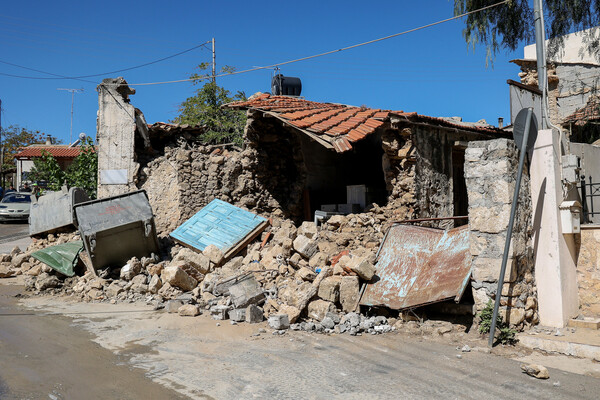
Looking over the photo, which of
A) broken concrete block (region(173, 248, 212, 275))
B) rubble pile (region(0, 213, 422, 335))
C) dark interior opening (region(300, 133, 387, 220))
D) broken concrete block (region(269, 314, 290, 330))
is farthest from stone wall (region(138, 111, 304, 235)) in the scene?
broken concrete block (region(269, 314, 290, 330))

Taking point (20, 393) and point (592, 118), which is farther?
point (592, 118)

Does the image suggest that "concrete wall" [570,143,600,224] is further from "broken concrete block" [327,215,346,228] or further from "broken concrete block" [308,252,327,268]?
"broken concrete block" [308,252,327,268]

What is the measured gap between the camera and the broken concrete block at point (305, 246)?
751cm

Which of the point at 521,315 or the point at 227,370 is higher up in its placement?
the point at 521,315

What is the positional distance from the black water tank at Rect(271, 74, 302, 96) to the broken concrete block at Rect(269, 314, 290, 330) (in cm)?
909

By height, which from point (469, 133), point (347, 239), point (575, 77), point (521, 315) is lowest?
point (521, 315)

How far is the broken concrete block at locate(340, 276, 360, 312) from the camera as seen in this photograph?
19.6 ft

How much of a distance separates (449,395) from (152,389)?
8.30 ft

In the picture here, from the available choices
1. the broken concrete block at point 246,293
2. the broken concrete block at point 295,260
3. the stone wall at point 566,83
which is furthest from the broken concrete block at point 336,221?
the stone wall at point 566,83

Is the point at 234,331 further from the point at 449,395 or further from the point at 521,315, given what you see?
the point at 521,315

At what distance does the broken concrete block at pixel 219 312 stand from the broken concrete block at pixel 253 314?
0.36 m

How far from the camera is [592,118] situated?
1309cm

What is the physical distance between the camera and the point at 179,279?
729 centimetres

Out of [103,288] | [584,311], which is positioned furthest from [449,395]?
[103,288]
